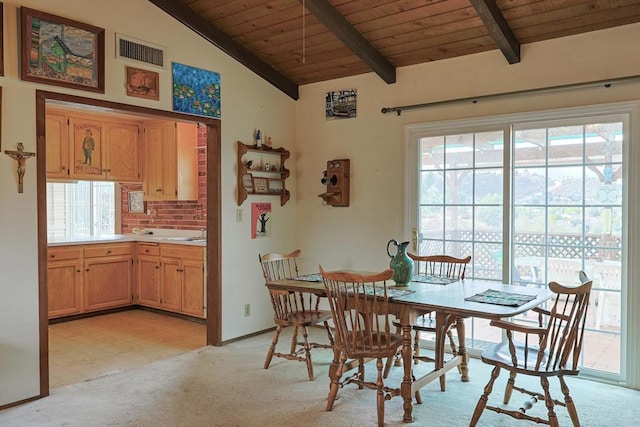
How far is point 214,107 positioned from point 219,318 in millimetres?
1865

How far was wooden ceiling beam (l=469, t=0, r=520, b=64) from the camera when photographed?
328 centimetres

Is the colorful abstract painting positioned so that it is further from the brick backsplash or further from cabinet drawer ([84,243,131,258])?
cabinet drawer ([84,243,131,258])

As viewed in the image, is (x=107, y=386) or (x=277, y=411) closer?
(x=277, y=411)

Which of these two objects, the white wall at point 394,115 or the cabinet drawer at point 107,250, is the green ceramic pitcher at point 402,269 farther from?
the cabinet drawer at point 107,250

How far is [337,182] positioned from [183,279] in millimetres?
1986

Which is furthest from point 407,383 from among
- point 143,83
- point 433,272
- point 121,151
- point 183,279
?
point 121,151

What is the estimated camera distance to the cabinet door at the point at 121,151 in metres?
5.84

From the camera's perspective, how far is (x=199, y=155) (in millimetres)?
5602

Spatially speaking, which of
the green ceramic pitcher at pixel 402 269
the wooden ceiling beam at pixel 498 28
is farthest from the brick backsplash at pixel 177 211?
the wooden ceiling beam at pixel 498 28

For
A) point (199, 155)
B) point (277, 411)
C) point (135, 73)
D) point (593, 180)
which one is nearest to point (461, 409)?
point (277, 411)

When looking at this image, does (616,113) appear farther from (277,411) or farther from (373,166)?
(277,411)

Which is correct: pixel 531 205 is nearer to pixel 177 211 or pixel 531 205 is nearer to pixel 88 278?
pixel 177 211

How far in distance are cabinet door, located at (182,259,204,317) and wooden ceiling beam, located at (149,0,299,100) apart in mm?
2001

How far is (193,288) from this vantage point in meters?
5.25
